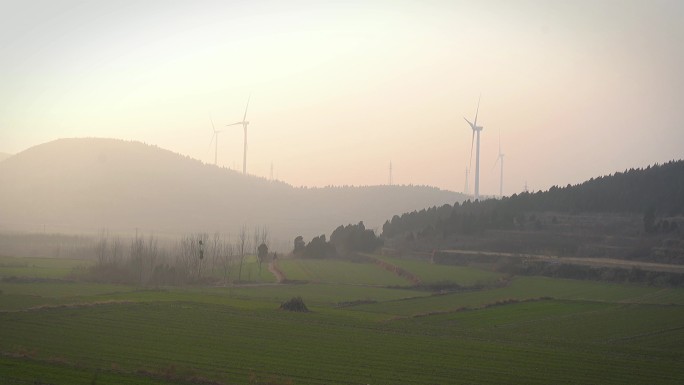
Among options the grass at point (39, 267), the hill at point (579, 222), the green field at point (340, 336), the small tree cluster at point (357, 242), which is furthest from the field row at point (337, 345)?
the small tree cluster at point (357, 242)

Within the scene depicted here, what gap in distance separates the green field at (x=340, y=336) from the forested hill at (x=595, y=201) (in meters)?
41.8

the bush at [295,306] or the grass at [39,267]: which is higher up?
the grass at [39,267]

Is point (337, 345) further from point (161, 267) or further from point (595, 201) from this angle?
point (595, 201)

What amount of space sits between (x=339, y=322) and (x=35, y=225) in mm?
123745

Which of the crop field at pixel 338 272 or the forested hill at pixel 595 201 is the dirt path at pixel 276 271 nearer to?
the crop field at pixel 338 272

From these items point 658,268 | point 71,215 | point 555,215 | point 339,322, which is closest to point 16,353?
point 339,322

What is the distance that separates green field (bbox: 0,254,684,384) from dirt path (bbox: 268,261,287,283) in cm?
1053

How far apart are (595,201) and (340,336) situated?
7784cm

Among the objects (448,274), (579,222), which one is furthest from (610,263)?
(579,222)

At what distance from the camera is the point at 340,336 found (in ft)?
116

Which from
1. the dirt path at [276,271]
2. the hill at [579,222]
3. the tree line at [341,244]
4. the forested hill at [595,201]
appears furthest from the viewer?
the forested hill at [595,201]

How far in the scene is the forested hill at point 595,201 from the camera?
3984 inches

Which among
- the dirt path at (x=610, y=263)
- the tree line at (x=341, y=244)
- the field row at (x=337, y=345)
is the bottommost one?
the field row at (x=337, y=345)

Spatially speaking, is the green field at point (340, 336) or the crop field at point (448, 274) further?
the crop field at point (448, 274)
